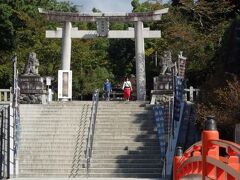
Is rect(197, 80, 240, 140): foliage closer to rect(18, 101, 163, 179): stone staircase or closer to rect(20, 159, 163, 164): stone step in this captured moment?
rect(20, 159, 163, 164): stone step

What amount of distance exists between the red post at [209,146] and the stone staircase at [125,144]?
494 inches

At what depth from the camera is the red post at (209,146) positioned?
16.2 ft

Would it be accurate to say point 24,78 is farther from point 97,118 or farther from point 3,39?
point 3,39

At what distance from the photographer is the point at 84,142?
795 inches

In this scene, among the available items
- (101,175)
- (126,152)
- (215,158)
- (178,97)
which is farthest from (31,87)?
(215,158)

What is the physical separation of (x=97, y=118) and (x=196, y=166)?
16182mm

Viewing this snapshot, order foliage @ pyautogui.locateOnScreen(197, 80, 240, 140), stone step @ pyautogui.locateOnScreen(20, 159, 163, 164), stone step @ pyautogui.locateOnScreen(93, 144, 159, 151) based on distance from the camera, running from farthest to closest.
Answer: stone step @ pyautogui.locateOnScreen(93, 144, 159, 151), stone step @ pyautogui.locateOnScreen(20, 159, 163, 164), foliage @ pyautogui.locateOnScreen(197, 80, 240, 140)

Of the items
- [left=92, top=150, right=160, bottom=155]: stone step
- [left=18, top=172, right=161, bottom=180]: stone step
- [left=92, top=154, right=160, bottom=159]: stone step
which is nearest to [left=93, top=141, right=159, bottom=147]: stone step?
[left=92, top=150, right=160, bottom=155]: stone step

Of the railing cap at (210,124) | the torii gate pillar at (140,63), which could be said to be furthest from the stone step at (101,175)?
the railing cap at (210,124)

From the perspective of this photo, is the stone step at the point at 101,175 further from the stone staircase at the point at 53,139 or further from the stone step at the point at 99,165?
the stone step at the point at 99,165

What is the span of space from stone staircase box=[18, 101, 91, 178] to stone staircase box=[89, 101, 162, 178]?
566 mm

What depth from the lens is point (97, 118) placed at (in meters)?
22.5

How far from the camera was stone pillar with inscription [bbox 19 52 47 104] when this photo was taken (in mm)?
26203

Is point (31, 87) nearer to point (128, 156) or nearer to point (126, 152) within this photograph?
point (126, 152)
